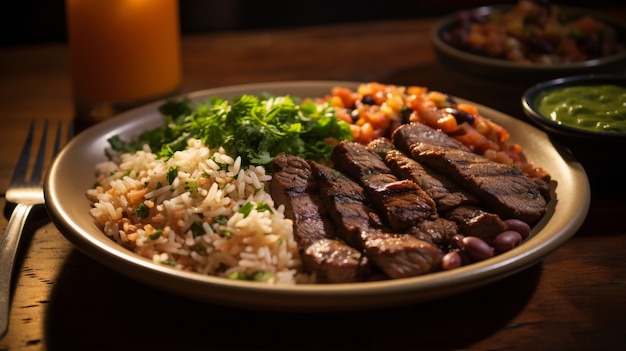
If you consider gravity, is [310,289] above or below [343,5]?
above

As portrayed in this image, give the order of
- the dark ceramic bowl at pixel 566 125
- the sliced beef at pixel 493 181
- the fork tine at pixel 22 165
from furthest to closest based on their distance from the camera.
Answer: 1. the fork tine at pixel 22 165
2. the dark ceramic bowl at pixel 566 125
3. the sliced beef at pixel 493 181

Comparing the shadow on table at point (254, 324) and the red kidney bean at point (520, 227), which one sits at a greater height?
the red kidney bean at point (520, 227)

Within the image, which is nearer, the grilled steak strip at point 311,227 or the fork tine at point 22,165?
the grilled steak strip at point 311,227

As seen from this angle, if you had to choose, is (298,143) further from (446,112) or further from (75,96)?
(75,96)

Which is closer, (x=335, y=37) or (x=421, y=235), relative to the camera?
(x=421, y=235)

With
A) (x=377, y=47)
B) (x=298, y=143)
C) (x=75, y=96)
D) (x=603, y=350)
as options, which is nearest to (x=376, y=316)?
(x=603, y=350)

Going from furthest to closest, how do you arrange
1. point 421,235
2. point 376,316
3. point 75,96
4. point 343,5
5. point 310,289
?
point 343,5
point 75,96
point 421,235
point 376,316
point 310,289

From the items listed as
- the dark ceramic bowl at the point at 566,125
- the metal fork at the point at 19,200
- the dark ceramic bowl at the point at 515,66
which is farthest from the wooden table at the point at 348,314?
the dark ceramic bowl at the point at 515,66

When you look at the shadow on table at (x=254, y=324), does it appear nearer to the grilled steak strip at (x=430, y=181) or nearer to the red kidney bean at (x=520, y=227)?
the red kidney bean at (x=520, y=227)
